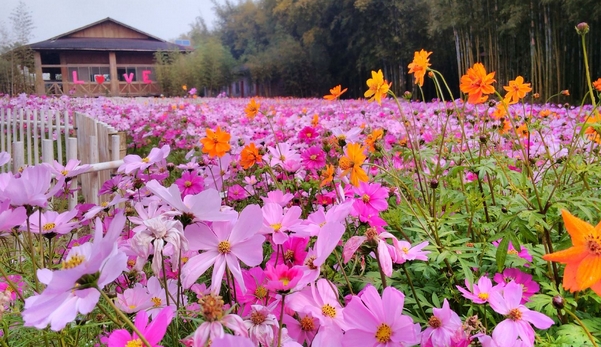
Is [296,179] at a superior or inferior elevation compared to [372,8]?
inferior

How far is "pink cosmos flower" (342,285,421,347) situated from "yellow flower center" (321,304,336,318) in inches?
0.9

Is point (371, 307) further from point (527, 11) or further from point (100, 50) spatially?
point (100, 50)

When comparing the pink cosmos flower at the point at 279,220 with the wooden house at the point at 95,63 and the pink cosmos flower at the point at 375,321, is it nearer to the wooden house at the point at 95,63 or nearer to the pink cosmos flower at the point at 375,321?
the pink cosmos flower at the point at 375,321

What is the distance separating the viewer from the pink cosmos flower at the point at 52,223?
1.93ft

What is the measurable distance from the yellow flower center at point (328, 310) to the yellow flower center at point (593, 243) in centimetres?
20

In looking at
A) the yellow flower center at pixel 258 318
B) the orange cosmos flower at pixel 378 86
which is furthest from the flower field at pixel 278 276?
the orange cosmos flower at pixel 378 86

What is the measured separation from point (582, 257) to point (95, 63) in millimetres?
21645

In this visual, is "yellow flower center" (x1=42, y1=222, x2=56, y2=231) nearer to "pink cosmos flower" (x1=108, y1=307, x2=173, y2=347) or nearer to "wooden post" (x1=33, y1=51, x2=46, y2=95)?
"pink cosmos flower" (x1=108, y1=307, x2=173, y2=347)

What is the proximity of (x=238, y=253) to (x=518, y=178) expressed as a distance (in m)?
0.60

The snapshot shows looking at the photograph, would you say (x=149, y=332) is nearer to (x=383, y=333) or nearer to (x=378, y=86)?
(x=383, y=333)

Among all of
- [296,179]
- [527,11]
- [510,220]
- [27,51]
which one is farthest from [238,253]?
[27,51]

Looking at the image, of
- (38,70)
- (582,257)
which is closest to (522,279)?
(582,257)

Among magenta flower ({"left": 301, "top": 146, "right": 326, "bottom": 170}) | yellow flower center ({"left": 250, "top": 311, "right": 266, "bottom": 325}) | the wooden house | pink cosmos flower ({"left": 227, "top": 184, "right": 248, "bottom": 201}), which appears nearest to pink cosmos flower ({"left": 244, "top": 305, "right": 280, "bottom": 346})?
yellow flower center ({"left": 250, "top": 311, "right": 266, "bottom": 325})

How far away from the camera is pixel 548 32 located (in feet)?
24.6
